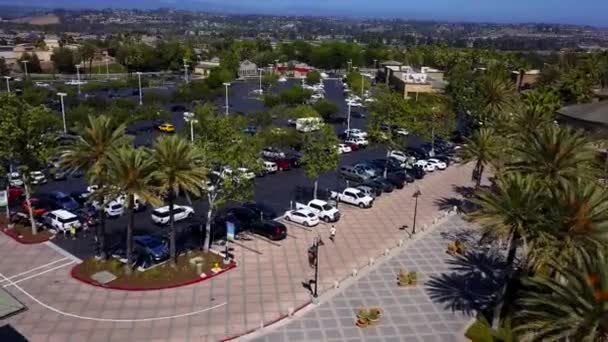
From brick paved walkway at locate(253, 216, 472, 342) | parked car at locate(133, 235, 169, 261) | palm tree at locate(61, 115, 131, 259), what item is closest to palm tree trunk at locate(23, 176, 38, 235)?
palm tree at locate(61, 115, 131, 259)

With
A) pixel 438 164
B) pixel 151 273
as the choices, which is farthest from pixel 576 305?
pixel 438 164

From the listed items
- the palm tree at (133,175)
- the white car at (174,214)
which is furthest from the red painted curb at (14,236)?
the palm tree at (133,175)

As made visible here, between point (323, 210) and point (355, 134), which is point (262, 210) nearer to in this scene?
point (323, 210)

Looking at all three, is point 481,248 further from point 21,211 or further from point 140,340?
point 21,211

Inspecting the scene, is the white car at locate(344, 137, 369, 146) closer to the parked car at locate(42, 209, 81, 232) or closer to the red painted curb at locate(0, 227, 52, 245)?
the parked car at locate(42, 209, 81, 232)

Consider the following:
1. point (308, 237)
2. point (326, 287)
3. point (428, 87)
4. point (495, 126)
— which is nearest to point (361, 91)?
point (428, 87)

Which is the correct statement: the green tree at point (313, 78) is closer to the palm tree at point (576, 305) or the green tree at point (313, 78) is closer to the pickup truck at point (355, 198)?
the pickup truck at point (355, 198)
